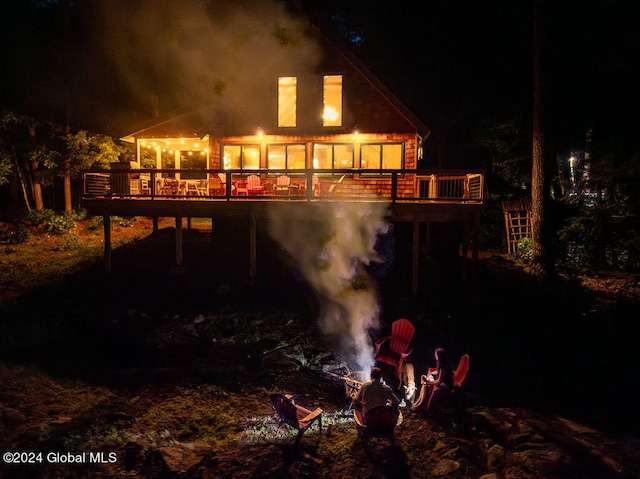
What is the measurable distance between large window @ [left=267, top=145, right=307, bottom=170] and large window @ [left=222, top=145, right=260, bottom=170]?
0.56 m

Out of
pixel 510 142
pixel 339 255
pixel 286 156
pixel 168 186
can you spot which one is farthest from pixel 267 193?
pixel 510 142

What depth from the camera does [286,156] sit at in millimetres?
17109

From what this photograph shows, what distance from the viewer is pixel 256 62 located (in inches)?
678

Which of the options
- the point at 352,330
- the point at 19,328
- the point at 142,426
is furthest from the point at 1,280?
the point at 352,330

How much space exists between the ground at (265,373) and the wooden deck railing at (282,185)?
8.00 feet

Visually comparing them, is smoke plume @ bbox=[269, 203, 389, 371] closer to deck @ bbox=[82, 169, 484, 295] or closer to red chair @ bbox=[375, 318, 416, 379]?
deck @ bbox=[82, 169, 484, 295]

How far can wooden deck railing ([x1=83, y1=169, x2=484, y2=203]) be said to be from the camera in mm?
12250

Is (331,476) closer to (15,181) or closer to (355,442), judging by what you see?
(355,442)

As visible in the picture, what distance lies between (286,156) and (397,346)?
1021 cm

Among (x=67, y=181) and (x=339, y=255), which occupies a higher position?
(x=67, y=181)

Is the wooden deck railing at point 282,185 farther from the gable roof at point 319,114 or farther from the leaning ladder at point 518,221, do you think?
the leaning ladder at point 518,221

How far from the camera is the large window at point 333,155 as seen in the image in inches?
658

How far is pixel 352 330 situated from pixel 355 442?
→ 4.72 meters

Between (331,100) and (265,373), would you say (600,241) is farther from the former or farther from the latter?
(265,373)
